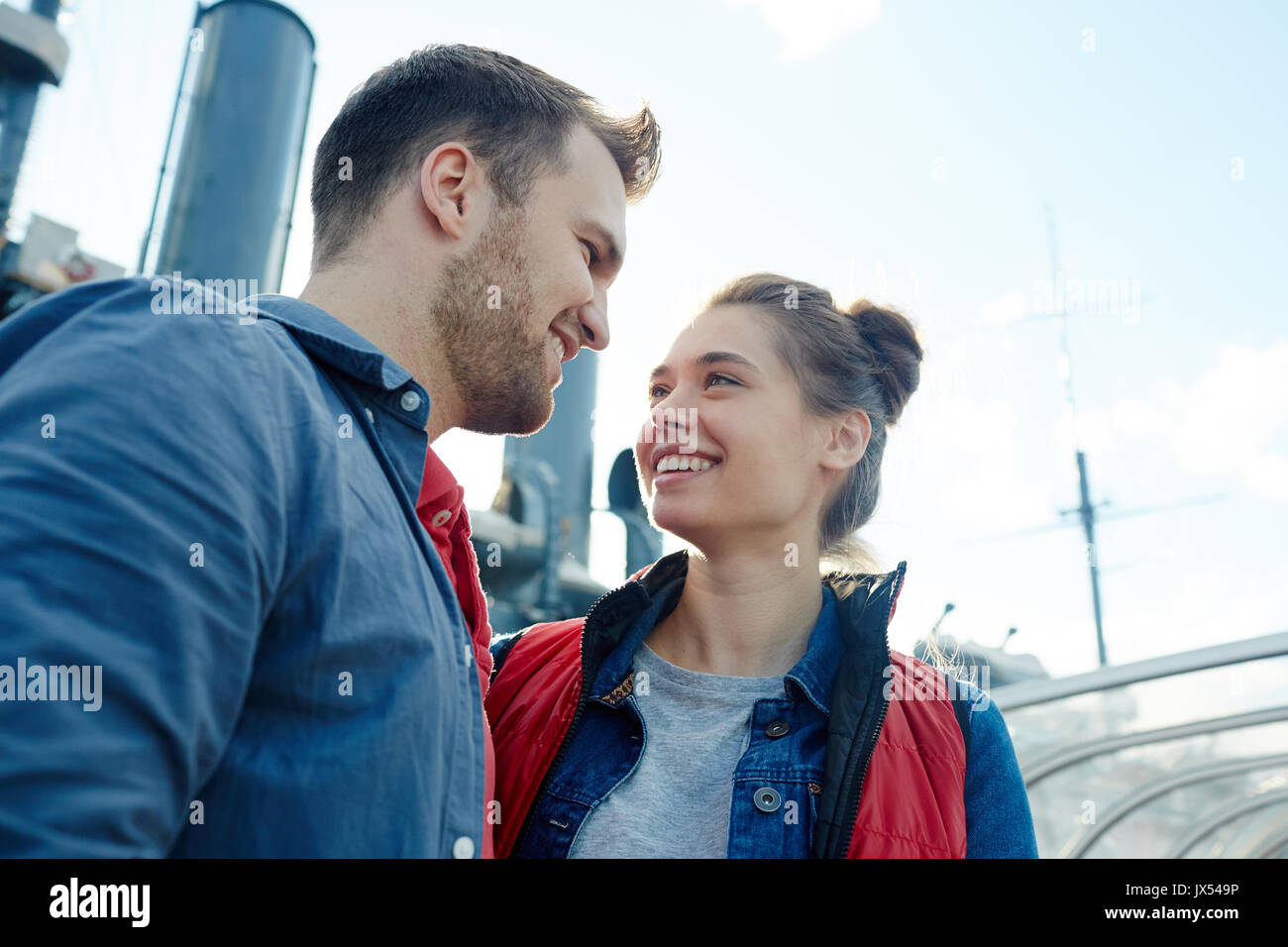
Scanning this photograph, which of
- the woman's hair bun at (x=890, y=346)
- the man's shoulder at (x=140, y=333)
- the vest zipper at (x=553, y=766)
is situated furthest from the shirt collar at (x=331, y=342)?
the woman's hair bun at (x=890, y=346)

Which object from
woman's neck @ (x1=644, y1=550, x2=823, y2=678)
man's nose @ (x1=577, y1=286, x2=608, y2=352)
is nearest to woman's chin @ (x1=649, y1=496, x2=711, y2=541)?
woman's neck @ (x1=644, y1=550, x2=823, y2=678)

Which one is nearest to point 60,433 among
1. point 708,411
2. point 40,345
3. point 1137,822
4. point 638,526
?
point 40,345

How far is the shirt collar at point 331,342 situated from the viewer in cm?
155

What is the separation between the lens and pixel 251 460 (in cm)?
114

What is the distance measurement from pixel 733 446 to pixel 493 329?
2.76ft

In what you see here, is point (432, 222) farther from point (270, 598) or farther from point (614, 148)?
point (270, 598)

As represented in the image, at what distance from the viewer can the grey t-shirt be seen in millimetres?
2057

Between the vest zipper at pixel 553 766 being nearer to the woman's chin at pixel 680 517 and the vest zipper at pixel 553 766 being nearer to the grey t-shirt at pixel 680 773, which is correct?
the grey t-shirt at pixel 680 773

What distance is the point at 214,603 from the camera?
103cm

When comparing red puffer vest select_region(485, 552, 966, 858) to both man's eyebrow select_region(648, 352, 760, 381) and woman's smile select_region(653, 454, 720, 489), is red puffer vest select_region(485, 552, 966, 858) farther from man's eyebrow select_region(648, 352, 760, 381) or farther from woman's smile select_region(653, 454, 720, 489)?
man's eyebrow select_region(648, 352, 760, 381)

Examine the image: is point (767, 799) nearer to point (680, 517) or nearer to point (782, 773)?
point (782, 773)

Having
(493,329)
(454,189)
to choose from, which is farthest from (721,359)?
(454,189)

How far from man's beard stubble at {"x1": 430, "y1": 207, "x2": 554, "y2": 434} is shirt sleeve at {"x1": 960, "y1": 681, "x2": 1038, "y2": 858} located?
1.29m

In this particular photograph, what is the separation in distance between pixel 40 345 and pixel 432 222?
111 cm
